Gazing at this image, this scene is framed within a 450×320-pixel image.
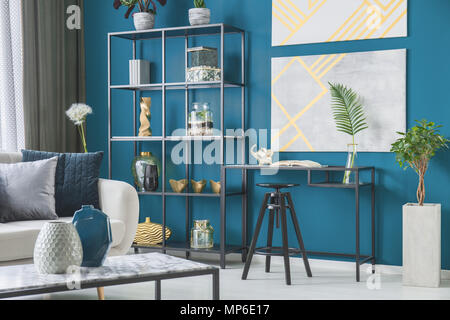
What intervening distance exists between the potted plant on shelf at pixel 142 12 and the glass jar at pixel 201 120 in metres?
0.78

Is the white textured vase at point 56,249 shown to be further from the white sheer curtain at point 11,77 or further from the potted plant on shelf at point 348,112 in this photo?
the white sheer curtain at point 11,77

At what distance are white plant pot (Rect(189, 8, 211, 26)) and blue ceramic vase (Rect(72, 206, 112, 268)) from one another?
2.56m

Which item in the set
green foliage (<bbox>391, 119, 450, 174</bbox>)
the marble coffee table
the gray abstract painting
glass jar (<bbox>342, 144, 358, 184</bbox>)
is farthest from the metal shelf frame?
the marble coffee table

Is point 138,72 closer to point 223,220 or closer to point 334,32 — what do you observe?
point 223,220

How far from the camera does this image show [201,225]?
15.1 ft

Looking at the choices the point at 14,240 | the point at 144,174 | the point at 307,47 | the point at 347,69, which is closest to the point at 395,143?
the point at 347,69

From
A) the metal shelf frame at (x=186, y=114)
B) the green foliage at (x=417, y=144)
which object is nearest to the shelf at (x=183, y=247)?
the metal shelf frame at (x=186, y=114)

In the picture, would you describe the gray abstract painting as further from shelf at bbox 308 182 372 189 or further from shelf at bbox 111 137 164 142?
shelf at bbox 111 137 164 142

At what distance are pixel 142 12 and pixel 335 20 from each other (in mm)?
1555

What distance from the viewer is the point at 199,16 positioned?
463 centimetres

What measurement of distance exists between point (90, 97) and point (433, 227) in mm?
3169

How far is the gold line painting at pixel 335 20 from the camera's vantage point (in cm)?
421

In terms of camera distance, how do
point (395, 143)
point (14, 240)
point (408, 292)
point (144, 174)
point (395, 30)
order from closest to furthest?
1. point (14, 240)
2. point (408, 292)
3. point (395, 143)
4. point (395, 30)
5. point (144, 174)

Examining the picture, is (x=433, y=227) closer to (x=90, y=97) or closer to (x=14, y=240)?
(x=14, y=240)
